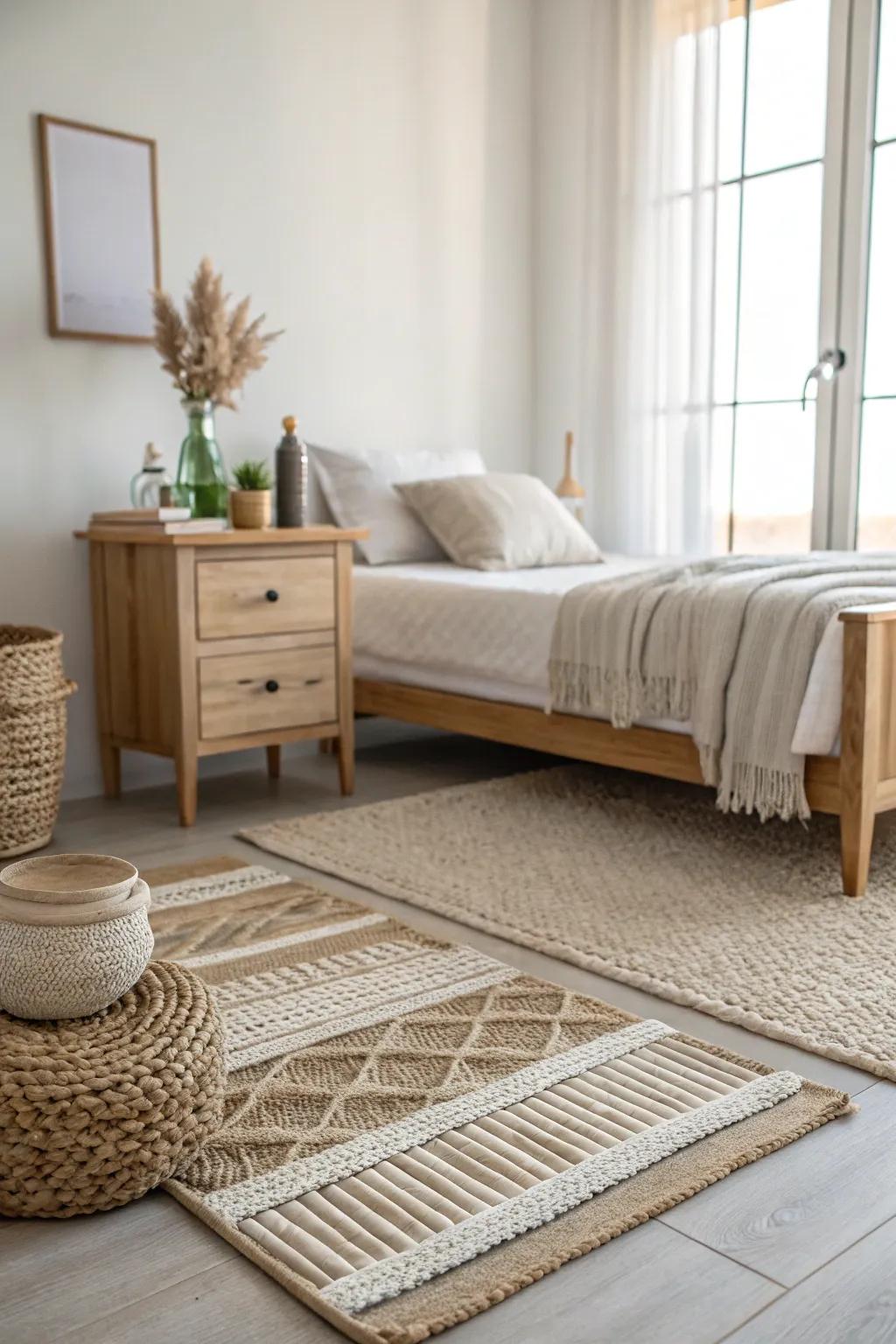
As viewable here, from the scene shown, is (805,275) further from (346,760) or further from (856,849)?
(856,849)

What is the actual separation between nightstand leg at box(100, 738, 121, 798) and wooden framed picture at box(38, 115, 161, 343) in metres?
1.03

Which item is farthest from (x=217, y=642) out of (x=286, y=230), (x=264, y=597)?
(x=286, y=230)

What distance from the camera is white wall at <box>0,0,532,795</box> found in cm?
306

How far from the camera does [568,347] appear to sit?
4445 mm

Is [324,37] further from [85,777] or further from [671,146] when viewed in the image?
[85,777]

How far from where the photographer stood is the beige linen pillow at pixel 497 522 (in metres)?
3.55

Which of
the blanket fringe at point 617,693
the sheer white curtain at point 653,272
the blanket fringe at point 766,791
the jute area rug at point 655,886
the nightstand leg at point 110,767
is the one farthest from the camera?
the sheer white curtain at point 653,272

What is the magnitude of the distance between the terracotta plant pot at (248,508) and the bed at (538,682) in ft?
1.62

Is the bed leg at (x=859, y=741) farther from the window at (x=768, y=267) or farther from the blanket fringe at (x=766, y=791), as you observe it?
the window at (x=768, y=267)

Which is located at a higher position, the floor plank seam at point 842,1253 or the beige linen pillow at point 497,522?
the beige linen pillow at point 497,522

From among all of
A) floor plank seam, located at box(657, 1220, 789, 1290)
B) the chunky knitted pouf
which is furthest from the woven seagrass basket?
floor plank seam, located at box(657, 1220, 789, 1290)

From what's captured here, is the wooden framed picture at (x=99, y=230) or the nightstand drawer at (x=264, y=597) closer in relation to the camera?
the nightstand drawer at (x=264, y=597)

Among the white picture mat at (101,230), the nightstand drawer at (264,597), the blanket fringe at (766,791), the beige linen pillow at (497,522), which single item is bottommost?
the blanket fringe at (766,791)

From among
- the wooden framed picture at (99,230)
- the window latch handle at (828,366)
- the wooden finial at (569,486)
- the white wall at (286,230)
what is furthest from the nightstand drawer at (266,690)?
the window latch handle at (828,366)
